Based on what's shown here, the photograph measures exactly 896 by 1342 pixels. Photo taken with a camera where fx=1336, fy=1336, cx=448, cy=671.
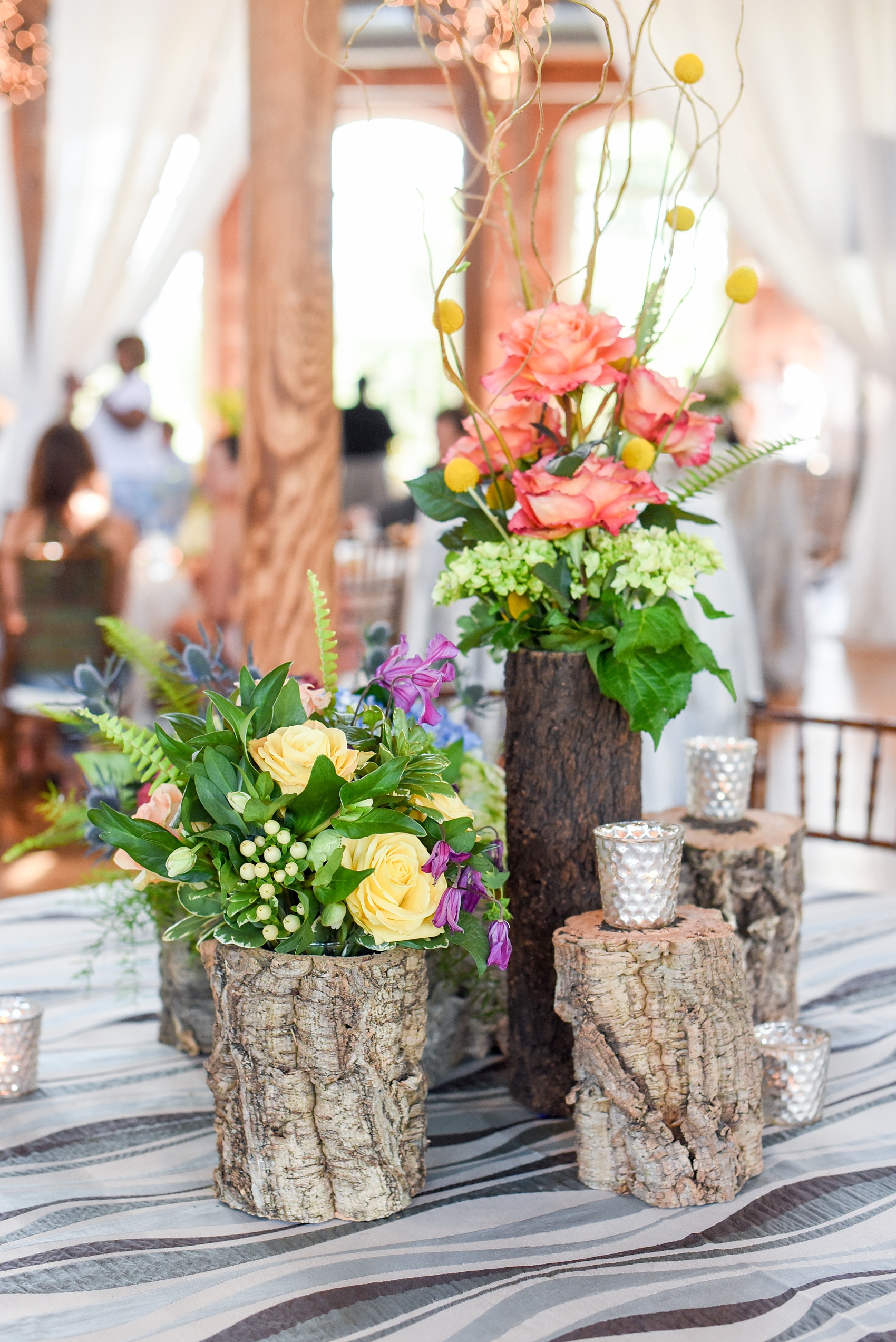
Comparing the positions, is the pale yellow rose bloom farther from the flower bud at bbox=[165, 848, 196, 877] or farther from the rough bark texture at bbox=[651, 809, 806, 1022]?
the rough bark texture at bbox=[651, 809, 806, 1022]

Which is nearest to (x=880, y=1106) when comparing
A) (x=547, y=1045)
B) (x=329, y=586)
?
(x=547, y=1045)

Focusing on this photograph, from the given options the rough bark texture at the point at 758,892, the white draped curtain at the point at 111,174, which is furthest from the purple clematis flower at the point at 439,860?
the white draped curtain at the point at 111,174

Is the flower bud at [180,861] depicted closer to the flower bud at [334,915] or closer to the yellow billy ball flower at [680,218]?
the flower bud at [334,915]

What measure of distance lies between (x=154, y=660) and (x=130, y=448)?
13.0ft

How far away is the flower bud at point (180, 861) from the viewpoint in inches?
46.3

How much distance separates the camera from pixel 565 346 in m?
1.34

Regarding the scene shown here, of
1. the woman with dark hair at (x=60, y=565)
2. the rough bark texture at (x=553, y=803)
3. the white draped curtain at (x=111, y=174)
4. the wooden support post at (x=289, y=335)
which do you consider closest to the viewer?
the rough bark texture at (x=553, y=803)

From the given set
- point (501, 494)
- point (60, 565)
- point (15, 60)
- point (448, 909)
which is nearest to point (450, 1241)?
point (448, 909)

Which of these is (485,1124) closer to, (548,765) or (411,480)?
(548,765)

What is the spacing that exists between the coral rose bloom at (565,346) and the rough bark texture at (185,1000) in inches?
30.4

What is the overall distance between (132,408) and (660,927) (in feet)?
14.7

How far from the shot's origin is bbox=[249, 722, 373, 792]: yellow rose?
1.17 m

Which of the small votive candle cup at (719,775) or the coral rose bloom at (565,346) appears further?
the small votive candle cup at (719,775)

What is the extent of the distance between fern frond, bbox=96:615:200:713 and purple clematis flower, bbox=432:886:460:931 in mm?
554
